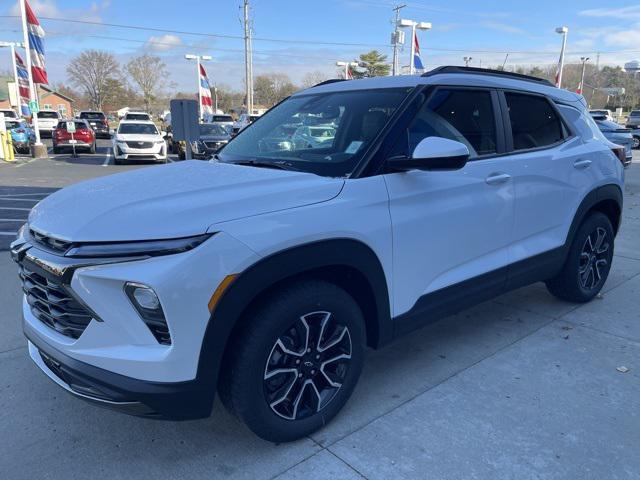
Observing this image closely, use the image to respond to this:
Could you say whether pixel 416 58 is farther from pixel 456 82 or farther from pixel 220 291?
pixel 220 291

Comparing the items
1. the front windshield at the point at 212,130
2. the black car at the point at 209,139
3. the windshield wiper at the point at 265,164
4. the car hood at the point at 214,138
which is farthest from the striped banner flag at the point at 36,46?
the windshield wiper at the point at 265,164

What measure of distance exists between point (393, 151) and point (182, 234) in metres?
1.31

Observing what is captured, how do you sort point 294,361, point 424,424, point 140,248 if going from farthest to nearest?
point 424,424, point 294,361, point 140,248

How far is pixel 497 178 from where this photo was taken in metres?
3.31

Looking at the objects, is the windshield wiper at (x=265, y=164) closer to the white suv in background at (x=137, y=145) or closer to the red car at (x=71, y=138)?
the white suv in background at (x=137, y=145)

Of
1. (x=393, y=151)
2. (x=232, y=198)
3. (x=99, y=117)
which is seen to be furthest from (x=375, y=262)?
(x=99, y=117)

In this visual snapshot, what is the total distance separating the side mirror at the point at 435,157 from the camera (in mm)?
2615

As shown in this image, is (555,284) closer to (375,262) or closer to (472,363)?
(472,363)

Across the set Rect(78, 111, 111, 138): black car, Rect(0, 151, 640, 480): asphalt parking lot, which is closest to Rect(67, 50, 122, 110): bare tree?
Rect(78, 111, 111, 138): black car

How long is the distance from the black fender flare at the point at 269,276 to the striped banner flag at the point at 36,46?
2140 cm

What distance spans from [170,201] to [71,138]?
73.4 feet

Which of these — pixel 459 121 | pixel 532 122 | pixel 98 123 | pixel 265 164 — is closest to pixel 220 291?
pixel 265 164

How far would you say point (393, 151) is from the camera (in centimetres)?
280

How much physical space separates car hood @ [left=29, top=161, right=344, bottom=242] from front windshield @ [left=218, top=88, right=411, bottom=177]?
24 cm
